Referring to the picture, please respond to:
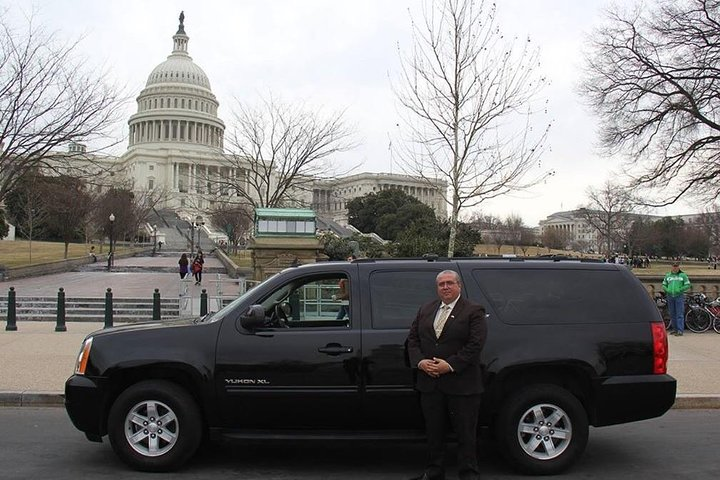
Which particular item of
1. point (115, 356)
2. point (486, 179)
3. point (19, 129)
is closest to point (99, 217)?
point (19, 129)

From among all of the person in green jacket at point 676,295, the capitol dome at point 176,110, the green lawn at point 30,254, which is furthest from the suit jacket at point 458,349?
the capitol dome at point 176,110

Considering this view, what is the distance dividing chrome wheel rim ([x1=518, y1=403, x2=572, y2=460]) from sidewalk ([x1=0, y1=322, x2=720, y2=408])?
392 cm

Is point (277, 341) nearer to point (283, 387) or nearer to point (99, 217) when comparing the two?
point (283, 387)

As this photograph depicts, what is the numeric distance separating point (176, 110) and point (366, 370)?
121 meters

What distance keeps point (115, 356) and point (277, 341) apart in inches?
54.2

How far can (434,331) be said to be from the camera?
4926 mm

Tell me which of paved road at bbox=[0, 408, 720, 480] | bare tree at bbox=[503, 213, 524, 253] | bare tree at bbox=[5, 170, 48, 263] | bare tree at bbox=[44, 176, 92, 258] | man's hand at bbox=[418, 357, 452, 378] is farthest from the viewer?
bare tree at bbox=[503, 213, 524, 253]

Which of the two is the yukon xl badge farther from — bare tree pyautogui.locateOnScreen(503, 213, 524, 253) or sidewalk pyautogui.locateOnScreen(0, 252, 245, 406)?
bare tree pyautogui.locateOnScreen(503, 213, 524, 253)

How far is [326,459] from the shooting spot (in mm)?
5965

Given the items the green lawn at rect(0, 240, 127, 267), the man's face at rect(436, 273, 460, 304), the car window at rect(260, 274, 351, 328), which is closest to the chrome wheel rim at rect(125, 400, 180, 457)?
the car window at rect(260, 274, 351, 328)

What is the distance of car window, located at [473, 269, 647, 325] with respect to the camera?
5.66 meters

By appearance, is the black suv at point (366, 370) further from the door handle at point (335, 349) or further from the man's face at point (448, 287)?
the man's face at point (448, 287)

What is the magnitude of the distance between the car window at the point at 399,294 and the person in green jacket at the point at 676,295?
11.3m

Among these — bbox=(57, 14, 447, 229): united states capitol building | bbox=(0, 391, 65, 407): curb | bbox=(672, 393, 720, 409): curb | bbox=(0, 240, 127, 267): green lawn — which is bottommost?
bbox=(672, 393, 720, 409): curb
